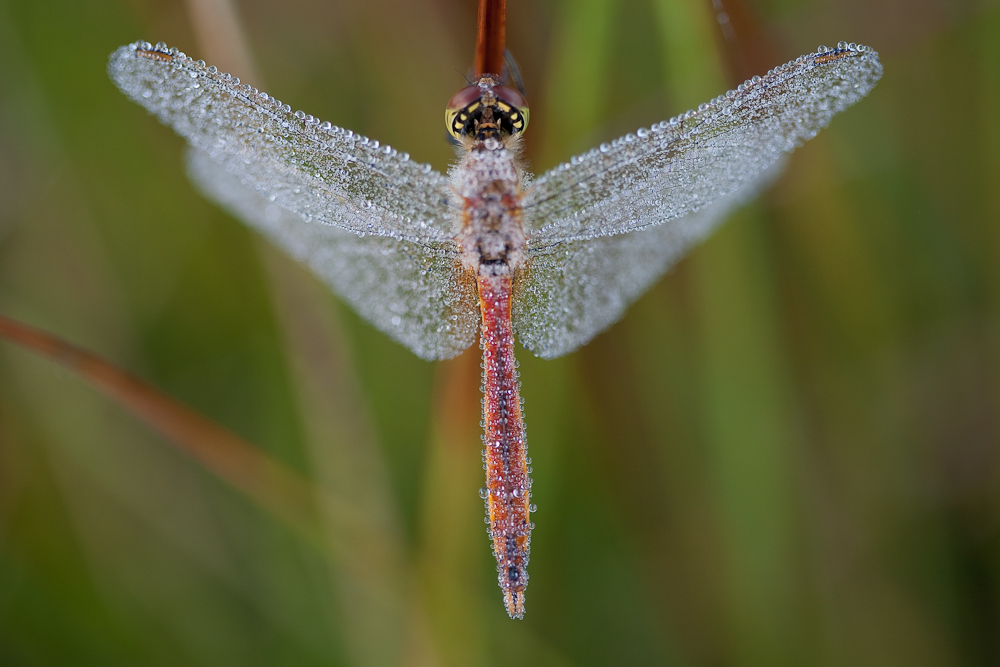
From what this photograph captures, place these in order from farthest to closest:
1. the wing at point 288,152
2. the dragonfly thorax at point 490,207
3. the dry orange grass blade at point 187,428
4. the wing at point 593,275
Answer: the wing at point 593,275 → the dragonfly thorax at point 490,207 → the dry orange grass blade at point 187,428 → the wing at point 288,152

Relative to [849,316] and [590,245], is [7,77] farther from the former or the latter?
[849,316]

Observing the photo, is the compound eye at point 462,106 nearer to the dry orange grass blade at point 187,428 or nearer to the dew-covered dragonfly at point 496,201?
the dew-covered dragonfly at point 496,201

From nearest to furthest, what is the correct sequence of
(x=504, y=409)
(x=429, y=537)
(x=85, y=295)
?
(x=504, y=409) < (x=429, y=537) < (x=85, y=295)

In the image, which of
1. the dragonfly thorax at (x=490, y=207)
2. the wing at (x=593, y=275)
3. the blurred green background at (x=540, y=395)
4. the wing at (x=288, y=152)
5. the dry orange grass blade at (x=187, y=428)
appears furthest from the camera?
the blurred green background at (x=540, y=395)

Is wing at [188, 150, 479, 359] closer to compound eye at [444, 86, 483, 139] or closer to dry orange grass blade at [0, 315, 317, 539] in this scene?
compound eye at [444, 86, 483, 139]

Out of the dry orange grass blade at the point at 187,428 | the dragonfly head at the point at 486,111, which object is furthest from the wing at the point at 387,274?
the dry orange grass blade at the point at 187,428

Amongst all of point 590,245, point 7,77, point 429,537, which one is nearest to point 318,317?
point 429,537

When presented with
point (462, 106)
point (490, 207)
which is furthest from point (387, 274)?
point (462, 106)
